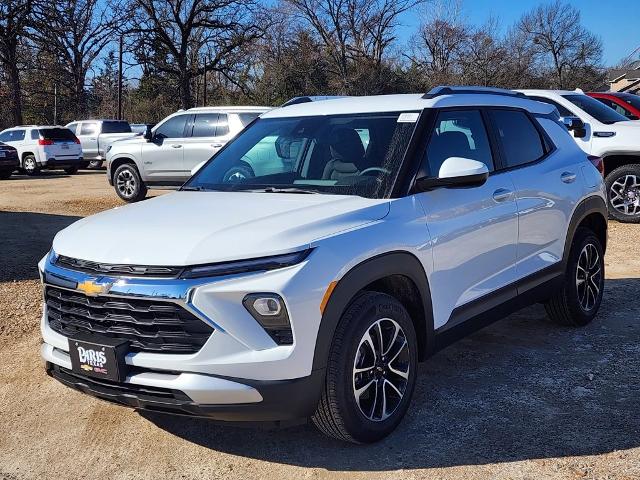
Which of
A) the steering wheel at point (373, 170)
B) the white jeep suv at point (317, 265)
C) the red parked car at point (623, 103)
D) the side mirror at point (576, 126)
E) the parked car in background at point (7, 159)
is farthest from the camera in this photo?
the parked car in background at point (7, 159)

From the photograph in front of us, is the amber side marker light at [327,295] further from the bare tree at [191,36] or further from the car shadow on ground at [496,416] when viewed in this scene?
the bare tree at [191,36]

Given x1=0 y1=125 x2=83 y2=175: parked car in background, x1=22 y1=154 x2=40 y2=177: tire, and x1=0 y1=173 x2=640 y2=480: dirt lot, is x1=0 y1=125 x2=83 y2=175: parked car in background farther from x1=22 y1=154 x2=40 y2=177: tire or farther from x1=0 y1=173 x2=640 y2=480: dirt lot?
x1=0 y1=173 x2=640 y2=480: dirt lot

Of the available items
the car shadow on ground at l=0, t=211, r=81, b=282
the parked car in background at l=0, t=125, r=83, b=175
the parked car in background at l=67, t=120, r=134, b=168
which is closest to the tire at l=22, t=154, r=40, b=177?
the parked car in background at l=0, t=125, r=83, b=175

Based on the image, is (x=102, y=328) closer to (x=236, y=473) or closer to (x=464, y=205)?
(x=236, y=473)

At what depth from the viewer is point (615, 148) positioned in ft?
32.9

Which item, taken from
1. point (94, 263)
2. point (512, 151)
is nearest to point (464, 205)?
point (512, 151)

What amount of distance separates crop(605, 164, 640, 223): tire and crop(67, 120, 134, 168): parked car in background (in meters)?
17.6

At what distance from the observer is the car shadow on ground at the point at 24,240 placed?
739cm

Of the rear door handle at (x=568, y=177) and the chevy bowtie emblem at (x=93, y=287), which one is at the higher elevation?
the rear door handle at (x=568, y=177)

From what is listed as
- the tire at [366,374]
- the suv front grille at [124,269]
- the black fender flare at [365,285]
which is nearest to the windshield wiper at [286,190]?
the black fender flare at [365,285]

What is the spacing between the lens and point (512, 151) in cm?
472

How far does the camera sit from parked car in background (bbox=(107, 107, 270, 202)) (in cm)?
1362

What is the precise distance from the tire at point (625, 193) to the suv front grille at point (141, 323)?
339 inches

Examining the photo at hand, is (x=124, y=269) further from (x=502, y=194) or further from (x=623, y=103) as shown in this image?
(x=623, y=103)
